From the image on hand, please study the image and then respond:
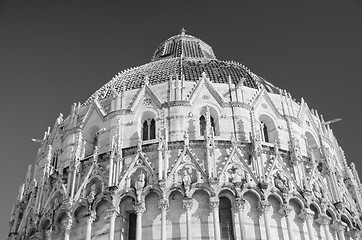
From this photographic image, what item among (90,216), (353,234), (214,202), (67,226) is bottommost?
(353,234)

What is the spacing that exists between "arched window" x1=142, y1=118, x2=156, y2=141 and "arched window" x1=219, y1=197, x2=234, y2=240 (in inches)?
217

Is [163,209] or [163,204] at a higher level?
[163,204]

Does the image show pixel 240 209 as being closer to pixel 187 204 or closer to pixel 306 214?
pixel 187 204

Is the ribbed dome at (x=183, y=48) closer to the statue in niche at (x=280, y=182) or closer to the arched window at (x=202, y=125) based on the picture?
the arched window at (x=202, y=125)

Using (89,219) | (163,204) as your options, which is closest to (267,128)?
(163,204)

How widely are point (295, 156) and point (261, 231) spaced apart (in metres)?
4.73

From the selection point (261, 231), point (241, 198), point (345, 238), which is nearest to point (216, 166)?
point (241, 198)

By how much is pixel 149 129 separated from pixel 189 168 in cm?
407

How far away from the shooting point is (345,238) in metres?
25.6

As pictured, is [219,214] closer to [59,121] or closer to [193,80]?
[193,80]

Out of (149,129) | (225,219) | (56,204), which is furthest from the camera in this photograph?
(149,129)

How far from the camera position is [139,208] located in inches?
908

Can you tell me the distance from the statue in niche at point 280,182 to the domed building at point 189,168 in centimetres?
6

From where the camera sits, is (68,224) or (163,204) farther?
(68,224)
